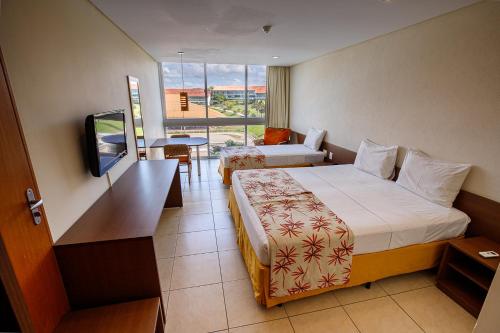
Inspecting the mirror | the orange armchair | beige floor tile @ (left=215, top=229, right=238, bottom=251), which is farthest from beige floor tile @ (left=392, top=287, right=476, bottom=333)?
the orange armchair

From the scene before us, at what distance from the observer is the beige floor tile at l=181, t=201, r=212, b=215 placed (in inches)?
131

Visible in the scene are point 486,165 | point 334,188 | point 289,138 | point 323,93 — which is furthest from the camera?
point 289,138

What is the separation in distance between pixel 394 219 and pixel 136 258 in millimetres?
2012

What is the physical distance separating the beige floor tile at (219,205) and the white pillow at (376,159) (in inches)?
79.1

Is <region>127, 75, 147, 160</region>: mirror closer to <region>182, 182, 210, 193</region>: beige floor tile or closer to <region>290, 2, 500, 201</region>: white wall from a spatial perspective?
<region>182, 182, 210, 193</region>: beige floor tile

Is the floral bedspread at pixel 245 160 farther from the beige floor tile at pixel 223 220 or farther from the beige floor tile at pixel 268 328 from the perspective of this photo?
the beige floor tile at pixel 268 328

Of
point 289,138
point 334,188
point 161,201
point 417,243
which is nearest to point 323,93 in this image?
point 289,138

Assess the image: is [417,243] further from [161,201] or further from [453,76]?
[161,201]

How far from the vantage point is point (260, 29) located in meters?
2.66

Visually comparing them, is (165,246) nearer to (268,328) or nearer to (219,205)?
(219,205)

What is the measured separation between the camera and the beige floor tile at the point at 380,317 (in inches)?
66.0

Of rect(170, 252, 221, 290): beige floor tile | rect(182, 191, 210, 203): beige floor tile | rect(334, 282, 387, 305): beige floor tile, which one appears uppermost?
rect(182, 191, 210, 203): beige floor tile

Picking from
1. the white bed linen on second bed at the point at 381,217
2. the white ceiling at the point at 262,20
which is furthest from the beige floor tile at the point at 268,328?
the white ceiling at the point at 262,20

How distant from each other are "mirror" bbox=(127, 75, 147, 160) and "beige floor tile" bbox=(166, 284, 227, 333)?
2.19m
